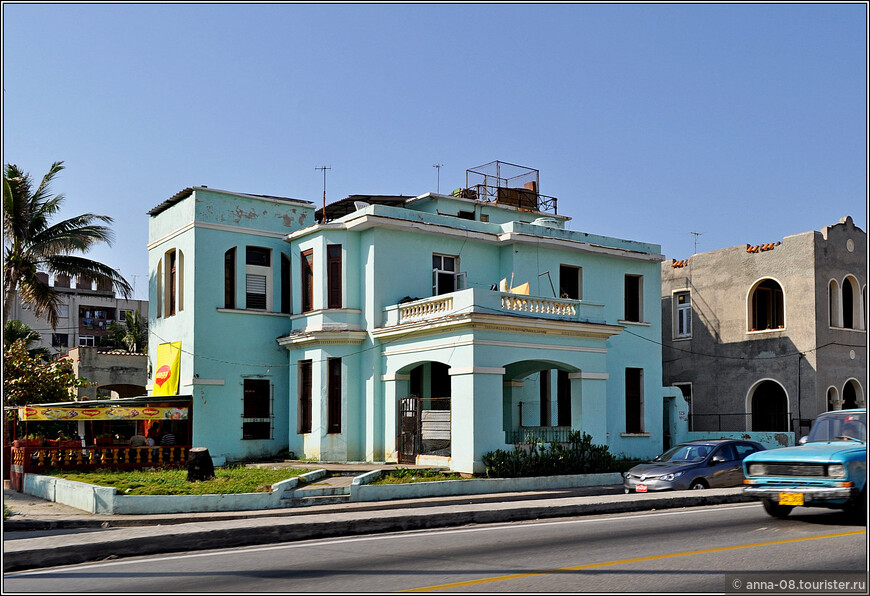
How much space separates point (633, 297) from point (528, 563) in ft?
80.6

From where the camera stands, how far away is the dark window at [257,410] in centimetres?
3009

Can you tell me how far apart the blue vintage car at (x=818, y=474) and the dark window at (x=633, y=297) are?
19.0 metres

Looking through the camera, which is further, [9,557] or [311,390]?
[311,390]

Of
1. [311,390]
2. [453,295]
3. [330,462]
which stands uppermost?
[453,295]

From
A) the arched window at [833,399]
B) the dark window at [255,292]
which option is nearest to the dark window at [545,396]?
the dark window at [255,292]

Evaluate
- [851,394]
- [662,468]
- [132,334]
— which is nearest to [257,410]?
[662,468]

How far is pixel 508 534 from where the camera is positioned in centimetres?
1339

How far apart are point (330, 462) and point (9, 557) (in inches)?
653

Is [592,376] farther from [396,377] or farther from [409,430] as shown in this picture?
[396,377]

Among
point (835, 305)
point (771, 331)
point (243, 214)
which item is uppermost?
point (243, 214)

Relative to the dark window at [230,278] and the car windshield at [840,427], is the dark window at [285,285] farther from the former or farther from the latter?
the car windshield at [840,427]

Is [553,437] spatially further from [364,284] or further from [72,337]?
[72,337]

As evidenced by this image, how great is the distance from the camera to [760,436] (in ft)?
111

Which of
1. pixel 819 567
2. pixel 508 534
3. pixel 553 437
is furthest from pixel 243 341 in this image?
pixel 819 567
